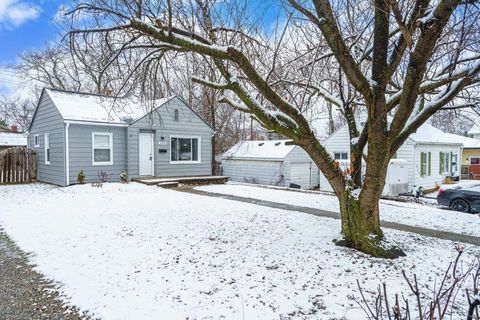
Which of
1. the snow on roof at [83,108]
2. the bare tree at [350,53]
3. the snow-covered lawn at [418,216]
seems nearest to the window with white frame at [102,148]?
the snow on roof at [83,108]

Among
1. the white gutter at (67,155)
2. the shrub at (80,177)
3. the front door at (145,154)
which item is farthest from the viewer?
the front door at (145,154)

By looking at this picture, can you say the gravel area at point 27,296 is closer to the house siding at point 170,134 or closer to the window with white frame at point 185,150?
the house siding at point 170,134

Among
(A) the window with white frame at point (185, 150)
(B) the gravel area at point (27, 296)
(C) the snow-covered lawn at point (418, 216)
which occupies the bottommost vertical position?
Result: (B) the gravel area at point (27, 296)

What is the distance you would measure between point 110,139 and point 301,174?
10821 millimetres

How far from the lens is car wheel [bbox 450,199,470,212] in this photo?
9.34m

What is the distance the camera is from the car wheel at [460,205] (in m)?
9.34

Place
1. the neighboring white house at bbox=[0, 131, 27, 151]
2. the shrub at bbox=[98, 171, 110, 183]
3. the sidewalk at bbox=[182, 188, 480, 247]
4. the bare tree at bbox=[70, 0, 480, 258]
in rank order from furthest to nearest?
the neighboring white house at bbox=[0, 131, 27, 151]
the shrub at bbox=[98, 171, 110, 183]
the sidewalk at bbox=[182, 188, 480, 247]
the bare tree at bbox=[70, 0, 480, 258]

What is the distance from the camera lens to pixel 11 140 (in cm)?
2580

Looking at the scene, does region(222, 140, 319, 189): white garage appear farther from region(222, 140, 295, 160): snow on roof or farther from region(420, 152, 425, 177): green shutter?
region(420, 152, 425, 177): green shutter

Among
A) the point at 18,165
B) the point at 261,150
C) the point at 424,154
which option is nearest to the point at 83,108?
the point at 18,165

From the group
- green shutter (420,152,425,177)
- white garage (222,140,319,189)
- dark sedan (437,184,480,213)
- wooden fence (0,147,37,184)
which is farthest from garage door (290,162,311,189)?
wooden fence (0,147,37,184)

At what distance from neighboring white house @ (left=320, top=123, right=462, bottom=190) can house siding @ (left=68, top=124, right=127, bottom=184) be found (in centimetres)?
1064

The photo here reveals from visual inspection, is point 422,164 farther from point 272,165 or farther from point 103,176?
point 103,176

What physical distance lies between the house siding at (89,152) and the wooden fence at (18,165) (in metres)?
3.82
